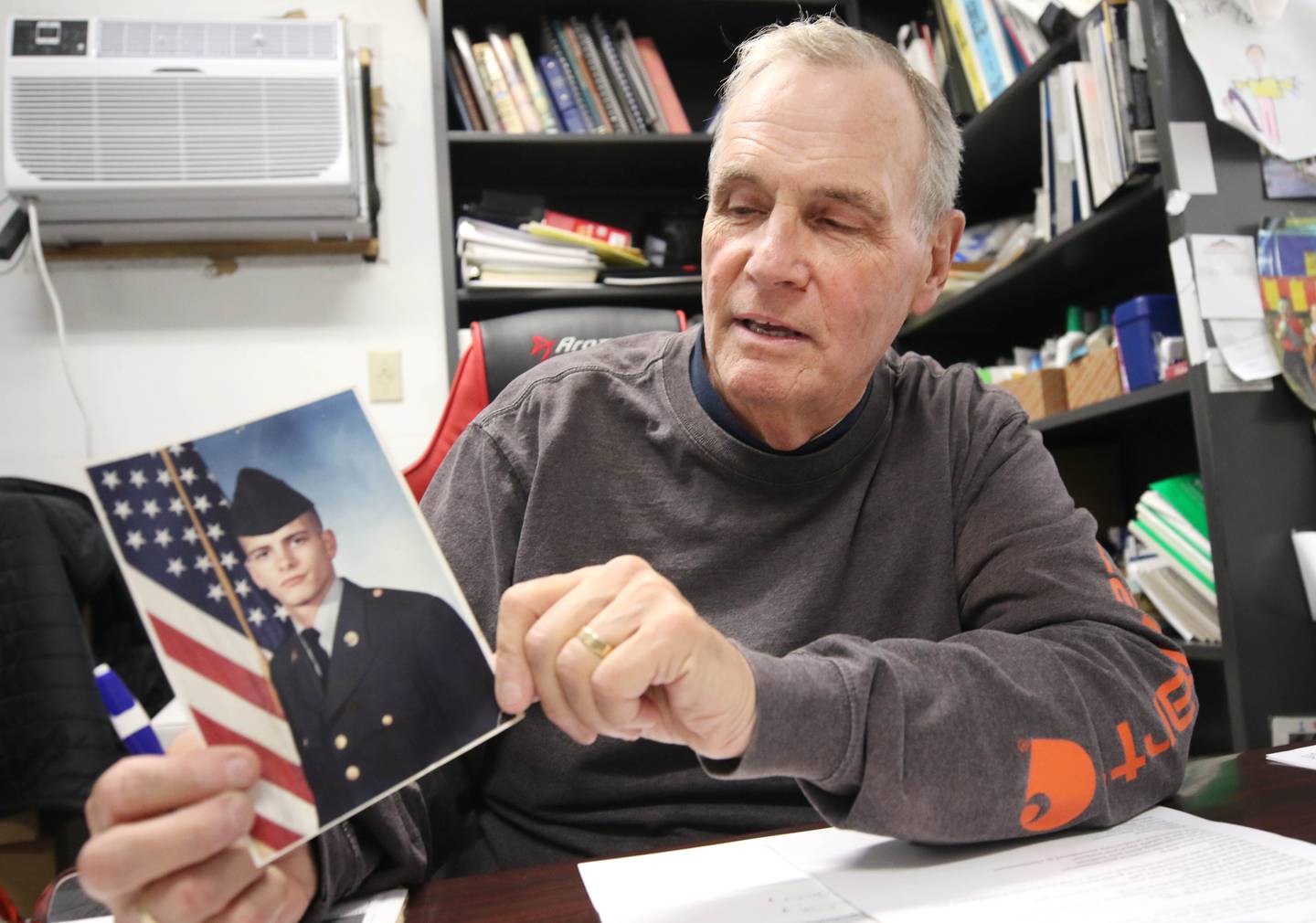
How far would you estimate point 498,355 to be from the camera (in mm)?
1319

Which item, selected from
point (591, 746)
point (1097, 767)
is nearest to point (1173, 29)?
point (1097, 767)

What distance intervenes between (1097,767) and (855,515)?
341mm

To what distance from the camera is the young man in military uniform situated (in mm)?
485

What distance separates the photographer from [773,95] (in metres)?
0.94

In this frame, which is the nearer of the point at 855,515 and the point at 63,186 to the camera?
the point at 855,515

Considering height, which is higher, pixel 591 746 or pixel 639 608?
pixel 639 608

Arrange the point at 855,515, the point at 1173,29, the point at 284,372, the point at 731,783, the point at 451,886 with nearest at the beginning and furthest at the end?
1. the point at 451,886
2. the point at 731,783
3. the point at 855,515
4. the point at 1173,29
5. the point at 284,372

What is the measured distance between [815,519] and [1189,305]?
0.86 meters

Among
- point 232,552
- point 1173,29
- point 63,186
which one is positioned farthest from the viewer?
point 63,186

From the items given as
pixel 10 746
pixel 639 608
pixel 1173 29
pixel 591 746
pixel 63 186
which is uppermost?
pixel 63 186

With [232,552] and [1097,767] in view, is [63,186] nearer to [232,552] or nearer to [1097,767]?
[232,552]

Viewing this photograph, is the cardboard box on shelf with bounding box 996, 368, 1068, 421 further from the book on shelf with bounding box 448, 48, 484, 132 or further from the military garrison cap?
the military garrison cap

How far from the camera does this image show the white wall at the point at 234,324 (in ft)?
7.43

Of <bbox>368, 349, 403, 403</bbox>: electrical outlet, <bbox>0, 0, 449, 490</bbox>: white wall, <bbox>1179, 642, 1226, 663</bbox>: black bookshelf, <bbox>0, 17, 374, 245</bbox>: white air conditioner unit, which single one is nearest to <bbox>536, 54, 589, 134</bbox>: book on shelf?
<bbox>0, 0, 449, 490</bbox>: white wall
